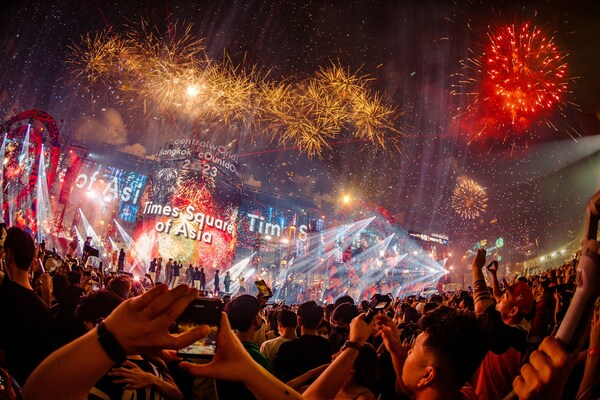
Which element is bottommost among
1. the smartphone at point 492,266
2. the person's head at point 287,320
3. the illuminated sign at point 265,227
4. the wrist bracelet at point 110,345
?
the person's head at point 287,320

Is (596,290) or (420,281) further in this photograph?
(420,281)

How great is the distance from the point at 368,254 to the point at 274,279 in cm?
2157

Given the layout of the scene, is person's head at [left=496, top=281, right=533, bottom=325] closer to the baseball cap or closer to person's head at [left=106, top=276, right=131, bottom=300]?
the baseball cap

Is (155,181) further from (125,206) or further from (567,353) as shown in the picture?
(567,353)

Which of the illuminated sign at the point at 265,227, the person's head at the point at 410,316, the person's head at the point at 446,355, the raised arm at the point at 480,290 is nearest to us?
the person's head at the point at 446,355

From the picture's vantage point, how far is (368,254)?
70.9 meters

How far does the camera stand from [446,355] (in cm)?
215

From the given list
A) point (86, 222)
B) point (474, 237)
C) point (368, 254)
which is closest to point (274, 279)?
point (368, 254)

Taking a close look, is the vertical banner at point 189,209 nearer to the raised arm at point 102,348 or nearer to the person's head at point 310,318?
the person's head at point 310,318

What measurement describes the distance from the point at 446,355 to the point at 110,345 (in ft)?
5.97

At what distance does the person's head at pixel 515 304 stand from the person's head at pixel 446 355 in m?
2.59

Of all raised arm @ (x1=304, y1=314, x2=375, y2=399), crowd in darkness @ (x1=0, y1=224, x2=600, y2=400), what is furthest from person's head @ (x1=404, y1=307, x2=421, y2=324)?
raised arm @ (x1=304, y1=314, x2=375, y2=399)

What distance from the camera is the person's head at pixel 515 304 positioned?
4.41 metres

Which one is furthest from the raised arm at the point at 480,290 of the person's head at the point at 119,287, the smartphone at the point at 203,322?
the person's head at the point at 119,287
